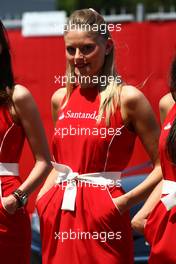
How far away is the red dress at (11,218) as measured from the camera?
5.07m

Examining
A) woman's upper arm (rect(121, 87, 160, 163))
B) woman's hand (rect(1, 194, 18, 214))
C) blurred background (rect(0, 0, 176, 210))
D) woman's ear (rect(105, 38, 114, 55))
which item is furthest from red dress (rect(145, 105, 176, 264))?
blurred background (rect(0, 0, 176, 210))

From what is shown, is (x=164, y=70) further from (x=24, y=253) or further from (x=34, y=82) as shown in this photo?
(x=24, y=253)

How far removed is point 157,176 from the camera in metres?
4.65

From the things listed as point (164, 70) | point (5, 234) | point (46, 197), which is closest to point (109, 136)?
point (46, 197)

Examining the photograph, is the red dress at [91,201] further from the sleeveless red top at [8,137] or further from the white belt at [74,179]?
the sleeveless red top at [8,137]

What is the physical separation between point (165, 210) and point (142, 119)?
0.65 meters

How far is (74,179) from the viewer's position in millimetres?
4727

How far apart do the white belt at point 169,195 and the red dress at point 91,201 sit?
504mm

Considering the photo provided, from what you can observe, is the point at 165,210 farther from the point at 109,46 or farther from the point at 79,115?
the point at 109,46

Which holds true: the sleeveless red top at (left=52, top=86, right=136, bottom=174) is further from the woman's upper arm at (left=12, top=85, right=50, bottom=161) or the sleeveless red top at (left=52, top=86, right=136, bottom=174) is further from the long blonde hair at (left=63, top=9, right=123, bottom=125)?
the woman's upper arm at (left=12, top=85, right=50, bottom=161)

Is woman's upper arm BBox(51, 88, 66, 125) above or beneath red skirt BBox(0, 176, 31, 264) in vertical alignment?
above

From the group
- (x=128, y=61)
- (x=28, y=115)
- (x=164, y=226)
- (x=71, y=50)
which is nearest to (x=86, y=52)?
(x=71, y=50)

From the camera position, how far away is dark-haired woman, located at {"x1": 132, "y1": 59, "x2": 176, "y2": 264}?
4133 mm

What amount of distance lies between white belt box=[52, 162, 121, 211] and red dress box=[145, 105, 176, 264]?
0.47 meters
